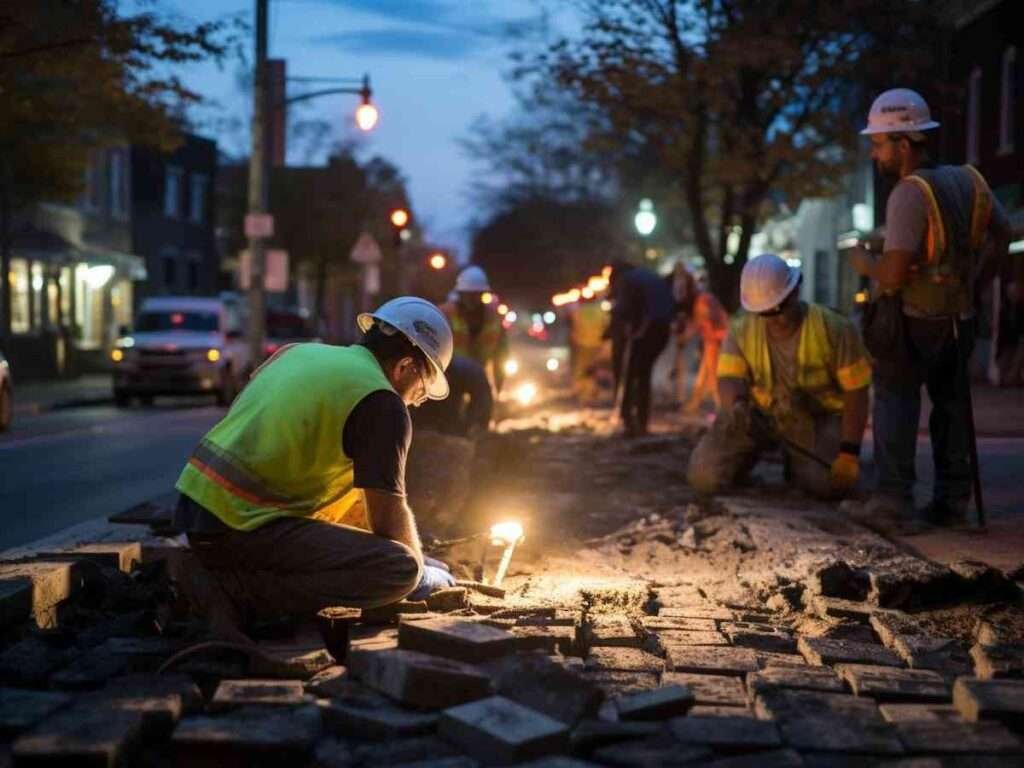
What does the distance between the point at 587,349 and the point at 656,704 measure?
2182 cm

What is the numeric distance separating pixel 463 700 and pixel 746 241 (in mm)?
20907

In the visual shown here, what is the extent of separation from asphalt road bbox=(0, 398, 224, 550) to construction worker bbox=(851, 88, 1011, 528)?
5.49 m

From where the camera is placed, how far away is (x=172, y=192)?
5219 cm

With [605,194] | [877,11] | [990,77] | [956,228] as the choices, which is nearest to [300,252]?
[605,194]

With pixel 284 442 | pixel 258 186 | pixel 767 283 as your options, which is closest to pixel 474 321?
pixel 767 283

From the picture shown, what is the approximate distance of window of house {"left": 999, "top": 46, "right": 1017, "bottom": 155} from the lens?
1111 inches

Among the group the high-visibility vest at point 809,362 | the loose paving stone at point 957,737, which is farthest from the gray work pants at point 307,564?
the high-visibility vest at point 809,362

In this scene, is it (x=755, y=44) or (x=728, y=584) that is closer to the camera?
(x=728, y=584)

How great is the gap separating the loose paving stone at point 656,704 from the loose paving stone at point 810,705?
250 millimetres

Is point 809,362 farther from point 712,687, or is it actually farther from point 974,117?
point 974,117

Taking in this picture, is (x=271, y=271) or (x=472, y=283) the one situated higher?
(x=271, y=271)

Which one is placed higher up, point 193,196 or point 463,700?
point 193,196

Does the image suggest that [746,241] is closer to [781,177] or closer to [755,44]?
[781,177]

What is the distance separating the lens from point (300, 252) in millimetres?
58906
